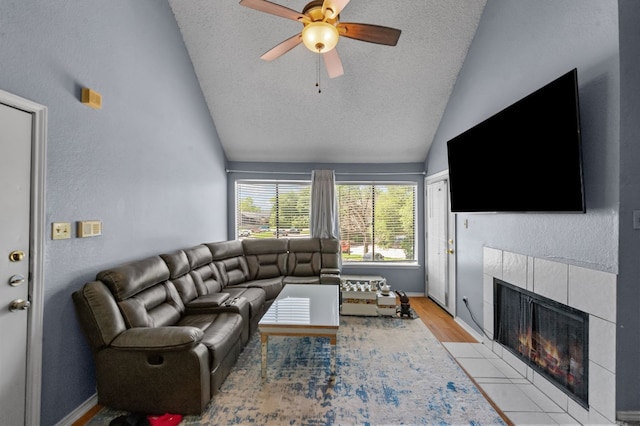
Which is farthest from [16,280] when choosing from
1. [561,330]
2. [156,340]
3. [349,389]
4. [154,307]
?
[561,330]

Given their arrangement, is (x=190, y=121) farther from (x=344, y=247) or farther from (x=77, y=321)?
(x=344, y=247)

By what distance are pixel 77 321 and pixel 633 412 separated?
147 inches

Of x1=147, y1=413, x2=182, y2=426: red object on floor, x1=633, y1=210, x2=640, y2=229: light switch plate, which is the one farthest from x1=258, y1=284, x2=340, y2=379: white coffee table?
x1=633, y1=210, x2=640, y2=229: light switch plate

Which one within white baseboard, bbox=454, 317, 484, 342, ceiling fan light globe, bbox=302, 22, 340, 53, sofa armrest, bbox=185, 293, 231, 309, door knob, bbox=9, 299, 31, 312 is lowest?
white baseboard, bbox=454, 317, 484, 342

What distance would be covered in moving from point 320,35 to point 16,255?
2410 millimetres

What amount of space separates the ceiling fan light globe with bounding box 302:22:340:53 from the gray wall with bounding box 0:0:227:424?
1644 millimetres

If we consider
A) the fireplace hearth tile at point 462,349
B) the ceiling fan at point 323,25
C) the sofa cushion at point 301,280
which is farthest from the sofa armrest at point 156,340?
the fireplace hearth tile at point 462,349

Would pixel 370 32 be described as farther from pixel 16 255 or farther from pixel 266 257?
pixel 266 257

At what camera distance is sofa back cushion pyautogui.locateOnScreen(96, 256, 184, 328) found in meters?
2.13

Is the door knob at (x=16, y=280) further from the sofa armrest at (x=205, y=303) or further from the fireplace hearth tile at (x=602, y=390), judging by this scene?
the fireplace hearth tile at (x=602, y=390)

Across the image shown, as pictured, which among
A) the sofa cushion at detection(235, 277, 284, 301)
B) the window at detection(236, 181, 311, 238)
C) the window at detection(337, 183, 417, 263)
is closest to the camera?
the sofa cushion at detection(235, 277, 284, 301)

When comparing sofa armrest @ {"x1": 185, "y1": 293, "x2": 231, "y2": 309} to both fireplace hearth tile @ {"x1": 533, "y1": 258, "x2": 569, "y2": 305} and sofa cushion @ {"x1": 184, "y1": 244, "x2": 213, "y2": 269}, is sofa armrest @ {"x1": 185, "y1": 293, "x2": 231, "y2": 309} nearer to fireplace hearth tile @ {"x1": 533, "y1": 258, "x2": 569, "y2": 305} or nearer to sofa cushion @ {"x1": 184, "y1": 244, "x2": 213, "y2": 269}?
sofa cushion @ {"x1": 184, "y1": 244, "x2": 213, "y2": 269}

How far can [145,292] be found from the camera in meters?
2.43

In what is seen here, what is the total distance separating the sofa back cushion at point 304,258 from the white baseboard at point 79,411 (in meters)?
2.73
